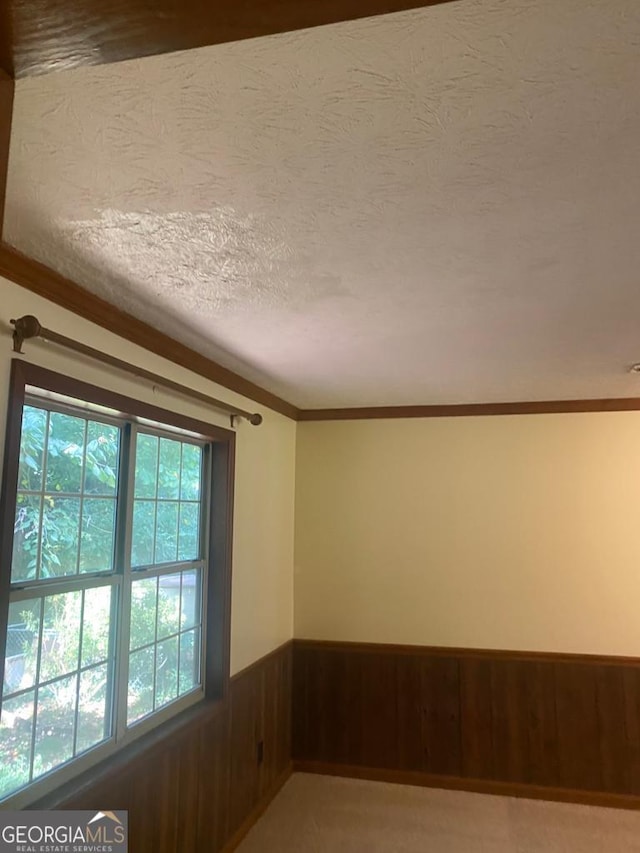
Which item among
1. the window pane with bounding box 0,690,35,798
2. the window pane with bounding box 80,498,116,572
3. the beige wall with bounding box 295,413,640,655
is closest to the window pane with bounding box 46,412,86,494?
the window pane with bounding box 80,498,116,572

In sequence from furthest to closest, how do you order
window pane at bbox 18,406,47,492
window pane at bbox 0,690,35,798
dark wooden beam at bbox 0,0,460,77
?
1. window pane at bbox 18,406,47,492
2. window pane at bbox 0,690,35,798
3. dark wooden beam at bbox 0,0,460,77

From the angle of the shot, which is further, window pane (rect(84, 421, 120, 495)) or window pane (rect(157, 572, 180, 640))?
window pane (rect(157, 572, 180, 640))

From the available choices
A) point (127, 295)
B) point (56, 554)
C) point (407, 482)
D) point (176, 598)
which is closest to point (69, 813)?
point (56, 554)

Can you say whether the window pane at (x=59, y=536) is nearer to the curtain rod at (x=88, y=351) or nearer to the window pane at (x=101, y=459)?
the window pane at (x=101, y=459)

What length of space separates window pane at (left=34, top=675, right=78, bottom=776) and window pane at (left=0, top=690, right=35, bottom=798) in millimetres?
42

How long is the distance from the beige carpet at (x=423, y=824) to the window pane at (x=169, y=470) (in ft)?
6.07

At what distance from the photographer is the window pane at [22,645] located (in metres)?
1.85

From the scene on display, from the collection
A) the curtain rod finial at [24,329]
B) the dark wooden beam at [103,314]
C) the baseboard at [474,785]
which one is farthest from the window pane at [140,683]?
the baseboard at [474,785]

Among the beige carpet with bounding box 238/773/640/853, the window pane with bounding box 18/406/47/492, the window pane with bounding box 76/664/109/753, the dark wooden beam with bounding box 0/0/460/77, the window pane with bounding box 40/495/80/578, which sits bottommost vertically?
the beige carpet with bounding box 238/773/640/853

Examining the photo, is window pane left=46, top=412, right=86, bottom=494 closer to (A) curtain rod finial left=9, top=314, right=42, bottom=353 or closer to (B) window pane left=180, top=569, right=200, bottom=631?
(A) curtain rod finial left=9, top=314, right=42, bottom=353

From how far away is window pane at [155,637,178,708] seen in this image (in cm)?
265

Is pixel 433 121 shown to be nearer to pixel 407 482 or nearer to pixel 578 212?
pixel 578 212

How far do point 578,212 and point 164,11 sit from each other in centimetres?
118

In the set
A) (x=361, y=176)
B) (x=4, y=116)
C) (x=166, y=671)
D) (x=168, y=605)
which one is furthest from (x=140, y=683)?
(x=4, y=116)
